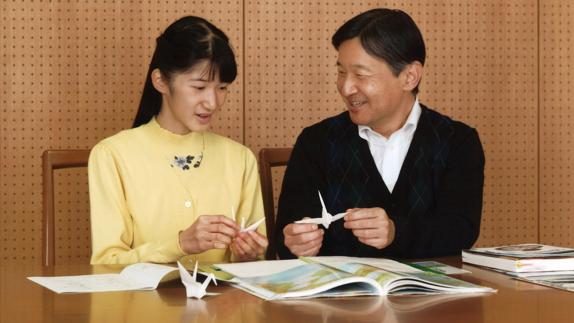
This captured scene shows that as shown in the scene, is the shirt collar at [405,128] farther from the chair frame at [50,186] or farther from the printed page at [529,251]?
the chair frame at [50,186]

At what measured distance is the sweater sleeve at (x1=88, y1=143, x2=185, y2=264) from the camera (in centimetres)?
246

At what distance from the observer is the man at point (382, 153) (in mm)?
2672

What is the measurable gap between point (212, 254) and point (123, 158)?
1.29ft

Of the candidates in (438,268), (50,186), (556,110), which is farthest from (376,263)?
(556,110)

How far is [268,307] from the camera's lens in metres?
1.58

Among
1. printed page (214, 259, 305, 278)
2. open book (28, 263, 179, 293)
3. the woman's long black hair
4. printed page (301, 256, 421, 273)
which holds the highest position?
the woman's long black hair

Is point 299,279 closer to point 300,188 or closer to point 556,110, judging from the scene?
point 300,188

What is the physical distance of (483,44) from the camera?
408 centimetres

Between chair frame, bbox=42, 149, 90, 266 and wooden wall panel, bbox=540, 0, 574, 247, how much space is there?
7.47ft

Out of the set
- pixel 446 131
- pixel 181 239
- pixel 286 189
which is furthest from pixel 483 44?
pixel 181 239

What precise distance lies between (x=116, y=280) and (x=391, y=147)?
45.4 inches

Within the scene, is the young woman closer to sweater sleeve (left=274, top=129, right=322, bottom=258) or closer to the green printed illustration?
sweater sleeve (left=274, top=129, right=322, bottom=258)

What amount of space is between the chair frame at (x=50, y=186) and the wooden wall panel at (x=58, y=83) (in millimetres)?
1064

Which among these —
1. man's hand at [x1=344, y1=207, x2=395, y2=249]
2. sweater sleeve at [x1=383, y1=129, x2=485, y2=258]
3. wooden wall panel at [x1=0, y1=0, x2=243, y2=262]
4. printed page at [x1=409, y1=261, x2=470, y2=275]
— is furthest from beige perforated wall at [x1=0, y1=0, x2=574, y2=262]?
printed page at [x1=409, y1=261, x2=470, y2=275]
